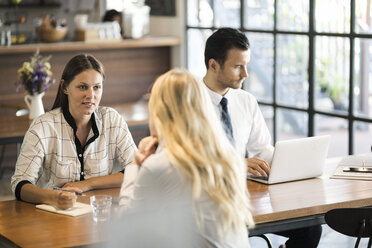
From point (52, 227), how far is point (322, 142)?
1.25 meters

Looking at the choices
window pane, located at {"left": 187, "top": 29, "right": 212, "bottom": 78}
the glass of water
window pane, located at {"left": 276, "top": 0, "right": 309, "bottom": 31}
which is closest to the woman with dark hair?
the glass of water

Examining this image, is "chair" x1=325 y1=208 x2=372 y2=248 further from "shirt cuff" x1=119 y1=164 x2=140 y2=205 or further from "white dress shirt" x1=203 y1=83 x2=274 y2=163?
"white dress shirt" x1=203 y1=83 x2=274 y2=163

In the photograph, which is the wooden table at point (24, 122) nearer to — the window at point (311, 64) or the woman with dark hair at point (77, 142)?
the window at point (311, 64)

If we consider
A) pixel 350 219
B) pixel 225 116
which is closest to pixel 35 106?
pixel 225 116

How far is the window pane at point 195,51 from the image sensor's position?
659 centimetres

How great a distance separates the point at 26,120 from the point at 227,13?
211 cm

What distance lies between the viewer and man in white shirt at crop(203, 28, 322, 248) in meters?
3.34

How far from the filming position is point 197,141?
204 centimetres

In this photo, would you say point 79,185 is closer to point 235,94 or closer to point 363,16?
point 235,94

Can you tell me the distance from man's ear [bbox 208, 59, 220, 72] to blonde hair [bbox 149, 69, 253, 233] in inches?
51.1

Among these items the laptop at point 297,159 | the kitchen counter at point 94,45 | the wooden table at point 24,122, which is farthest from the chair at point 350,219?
the kitchen counter at point 94,45

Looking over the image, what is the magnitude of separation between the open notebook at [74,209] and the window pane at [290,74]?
3.04 metres

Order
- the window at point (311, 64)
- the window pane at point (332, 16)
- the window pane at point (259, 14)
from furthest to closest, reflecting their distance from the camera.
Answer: the window pane at point (259, 14) → the window pane at point (332, 16) → the window at point (311, 64)

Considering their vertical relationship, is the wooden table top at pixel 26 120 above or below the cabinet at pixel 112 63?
below
